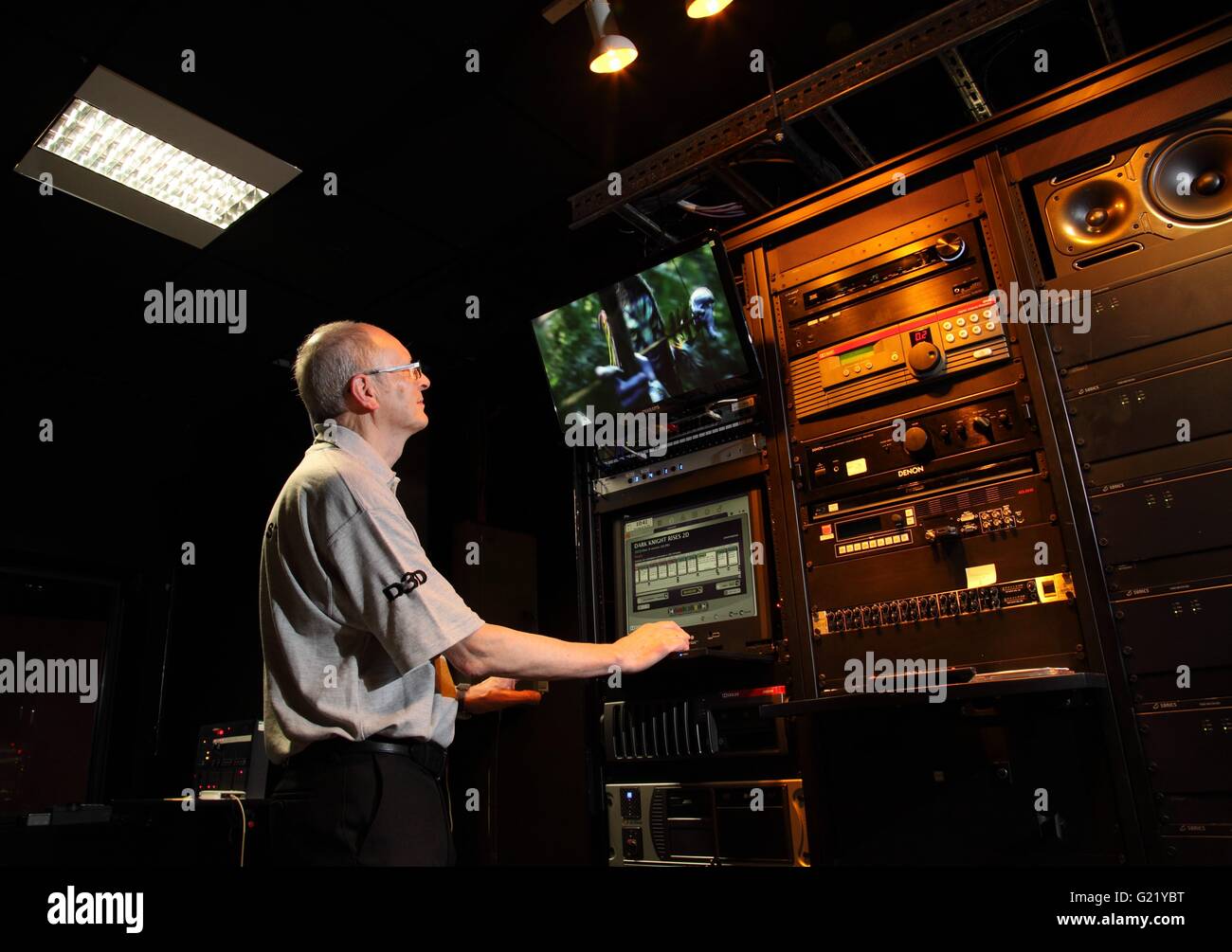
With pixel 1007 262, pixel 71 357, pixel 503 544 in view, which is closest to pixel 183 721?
pixel 71 357

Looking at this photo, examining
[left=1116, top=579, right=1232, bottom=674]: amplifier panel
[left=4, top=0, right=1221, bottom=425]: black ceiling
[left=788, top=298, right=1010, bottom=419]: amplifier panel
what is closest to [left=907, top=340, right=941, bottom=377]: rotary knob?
[left=788, top=298, right=1010, bottom=419]: amplifier panel

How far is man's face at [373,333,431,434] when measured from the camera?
68.1 inches

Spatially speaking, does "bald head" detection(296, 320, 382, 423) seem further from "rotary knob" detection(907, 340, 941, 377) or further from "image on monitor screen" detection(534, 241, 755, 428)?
"rotary knob" detection(907, 340, 941, 377)

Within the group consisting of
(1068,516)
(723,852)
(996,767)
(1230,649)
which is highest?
(1068,516)

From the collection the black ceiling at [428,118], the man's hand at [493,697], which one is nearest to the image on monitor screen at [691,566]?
the man's hand at [493,697]

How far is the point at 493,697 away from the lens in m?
1.96

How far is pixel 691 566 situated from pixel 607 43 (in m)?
1.60

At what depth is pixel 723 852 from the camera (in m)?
2.39

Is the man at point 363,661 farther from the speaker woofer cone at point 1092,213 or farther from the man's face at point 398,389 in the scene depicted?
the speaker woofer cone at point 1092,213

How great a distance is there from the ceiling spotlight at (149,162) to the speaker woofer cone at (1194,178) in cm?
286

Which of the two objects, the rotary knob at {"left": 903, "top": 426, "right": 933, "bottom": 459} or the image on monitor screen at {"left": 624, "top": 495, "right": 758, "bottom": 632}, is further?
the image on monitor screen at {"left": 624, "top": 495, "right": 758, "bottom": 632}

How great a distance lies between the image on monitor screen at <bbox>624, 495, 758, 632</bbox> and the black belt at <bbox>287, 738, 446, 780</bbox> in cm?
134

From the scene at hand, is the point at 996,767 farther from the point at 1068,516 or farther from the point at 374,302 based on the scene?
the point at 374,302

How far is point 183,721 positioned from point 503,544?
2584 millimetres
